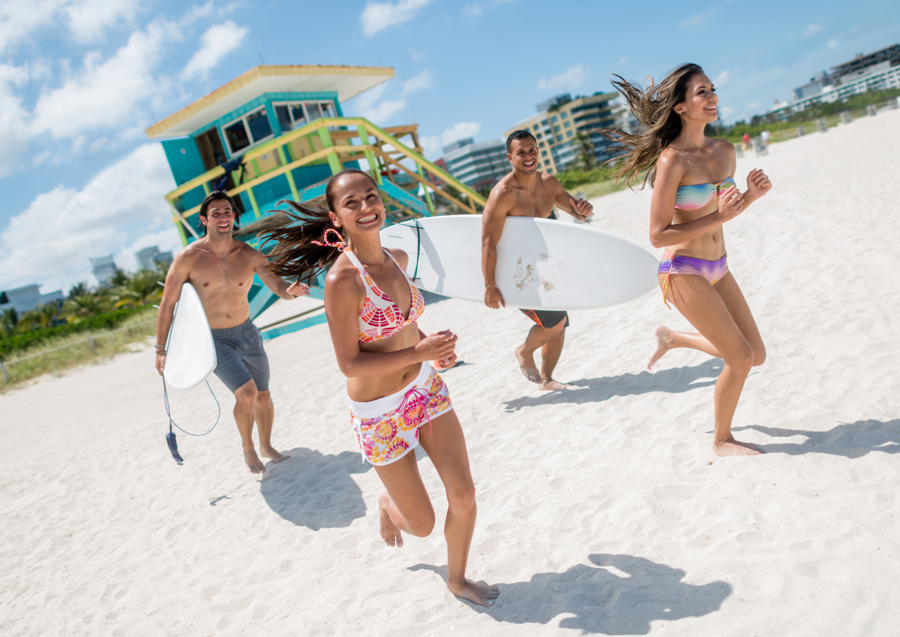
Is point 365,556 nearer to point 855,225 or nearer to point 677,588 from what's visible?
point 677,588

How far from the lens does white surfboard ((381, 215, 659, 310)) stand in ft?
12.6

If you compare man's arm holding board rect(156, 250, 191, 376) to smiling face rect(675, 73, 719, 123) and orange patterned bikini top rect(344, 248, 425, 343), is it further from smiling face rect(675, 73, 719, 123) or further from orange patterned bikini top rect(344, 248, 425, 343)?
smiling face rect(675, 73, 719, 123)

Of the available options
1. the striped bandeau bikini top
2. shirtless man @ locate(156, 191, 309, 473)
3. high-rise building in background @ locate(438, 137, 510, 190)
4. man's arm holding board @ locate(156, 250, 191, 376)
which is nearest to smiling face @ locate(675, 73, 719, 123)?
the striped bandeau bikini top

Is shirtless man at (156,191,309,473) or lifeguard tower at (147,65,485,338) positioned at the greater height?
lifeguard tower at (147,65,485,338)

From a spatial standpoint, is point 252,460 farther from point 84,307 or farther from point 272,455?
point 84,307

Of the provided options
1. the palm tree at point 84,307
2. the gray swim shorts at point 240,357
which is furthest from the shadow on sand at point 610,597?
the palm tree at point 84,307

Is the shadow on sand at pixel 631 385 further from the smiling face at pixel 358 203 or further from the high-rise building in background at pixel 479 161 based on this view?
the high-rise building in background at pixel 479 161

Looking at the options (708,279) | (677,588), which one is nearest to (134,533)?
(677,588)

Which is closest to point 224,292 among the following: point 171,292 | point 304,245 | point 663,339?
point 171,292

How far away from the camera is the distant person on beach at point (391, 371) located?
1.94m

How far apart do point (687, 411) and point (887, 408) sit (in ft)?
3.16

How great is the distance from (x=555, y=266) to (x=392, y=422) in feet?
7.59

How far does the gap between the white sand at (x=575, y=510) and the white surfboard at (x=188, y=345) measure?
3.22 feet

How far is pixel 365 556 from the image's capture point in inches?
115
